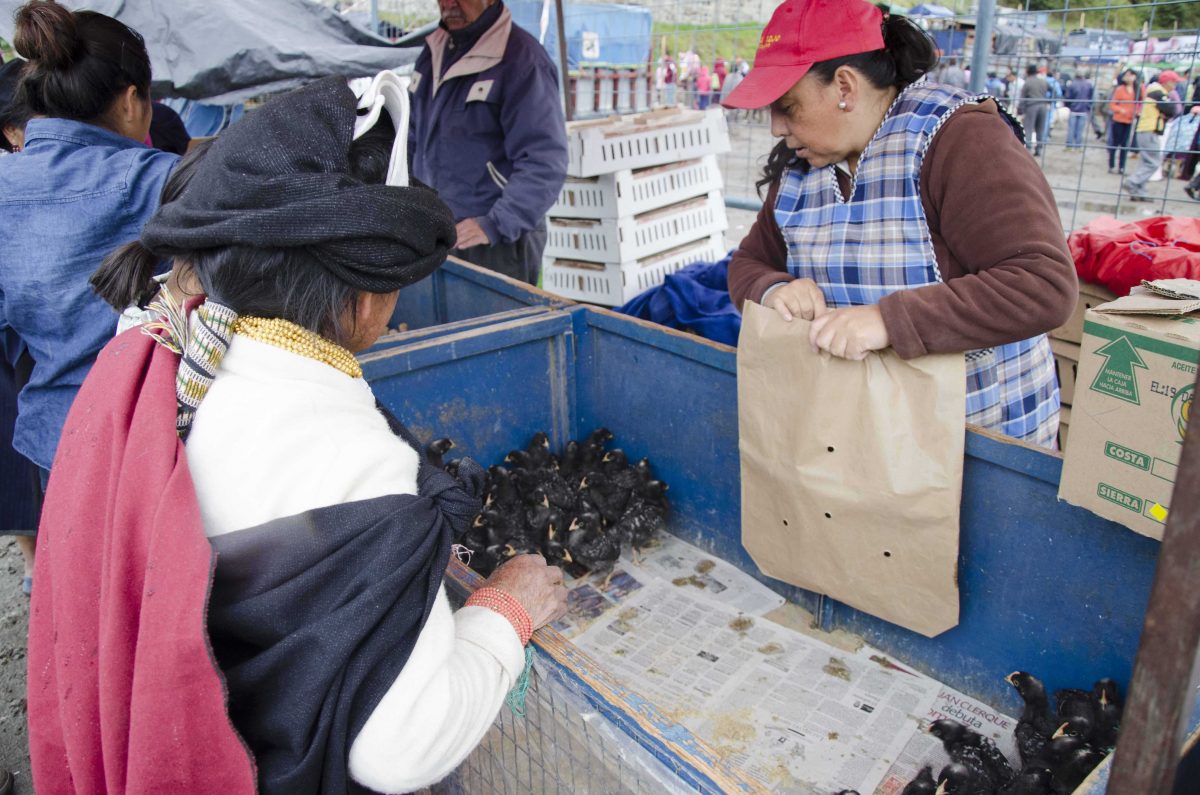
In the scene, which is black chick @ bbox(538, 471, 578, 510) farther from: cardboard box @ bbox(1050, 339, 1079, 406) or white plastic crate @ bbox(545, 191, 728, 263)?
cardboard box @ bbox(1050, 339, 1079, 406)

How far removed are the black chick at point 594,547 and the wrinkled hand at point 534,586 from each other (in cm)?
149

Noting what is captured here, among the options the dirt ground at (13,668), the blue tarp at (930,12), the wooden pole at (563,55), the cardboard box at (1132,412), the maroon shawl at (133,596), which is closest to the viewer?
the maroon shawl at (133,596)

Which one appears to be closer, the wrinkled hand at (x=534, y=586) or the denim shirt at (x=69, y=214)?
the wrinkled hand at (x=534, y=586)

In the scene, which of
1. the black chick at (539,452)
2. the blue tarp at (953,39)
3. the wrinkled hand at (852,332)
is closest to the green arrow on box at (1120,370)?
the wrinkled hand at (852,332)

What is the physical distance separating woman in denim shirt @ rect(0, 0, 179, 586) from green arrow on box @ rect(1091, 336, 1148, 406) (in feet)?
8.02

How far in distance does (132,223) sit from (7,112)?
128 centimetres

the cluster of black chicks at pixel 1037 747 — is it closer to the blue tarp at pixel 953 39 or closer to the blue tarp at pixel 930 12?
the blue tarp at pixel 930 12

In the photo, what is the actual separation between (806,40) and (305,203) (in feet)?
5.04

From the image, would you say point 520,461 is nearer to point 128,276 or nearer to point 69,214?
point 69,214

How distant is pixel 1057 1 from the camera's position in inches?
237

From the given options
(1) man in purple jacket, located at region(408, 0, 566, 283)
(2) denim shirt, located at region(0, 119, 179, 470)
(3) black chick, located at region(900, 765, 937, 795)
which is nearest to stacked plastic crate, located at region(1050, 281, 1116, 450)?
(3) black chick, located at region(900, 765, 937, 795)

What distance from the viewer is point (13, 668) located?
3574 millimetres

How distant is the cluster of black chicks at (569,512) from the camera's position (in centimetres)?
321

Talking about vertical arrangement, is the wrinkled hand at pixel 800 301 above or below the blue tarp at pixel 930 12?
below
